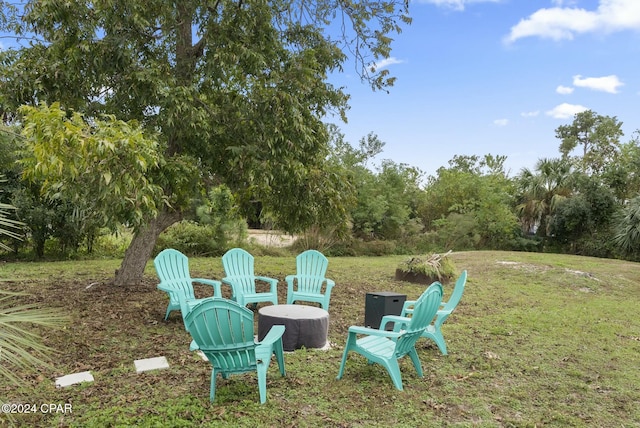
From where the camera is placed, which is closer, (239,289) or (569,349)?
Result: (569,349)

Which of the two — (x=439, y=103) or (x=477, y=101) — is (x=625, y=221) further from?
(x=439, y=103)

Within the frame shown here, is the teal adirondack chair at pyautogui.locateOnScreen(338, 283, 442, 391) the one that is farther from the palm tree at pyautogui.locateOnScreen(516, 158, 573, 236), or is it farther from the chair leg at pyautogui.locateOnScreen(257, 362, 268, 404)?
the palm tree at pyautogui.locateOnScreen(516, 158, 573, 236)

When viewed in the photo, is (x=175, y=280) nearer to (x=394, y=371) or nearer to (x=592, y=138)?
(x=394, y=371)

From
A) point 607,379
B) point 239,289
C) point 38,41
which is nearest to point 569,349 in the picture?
point 607,379

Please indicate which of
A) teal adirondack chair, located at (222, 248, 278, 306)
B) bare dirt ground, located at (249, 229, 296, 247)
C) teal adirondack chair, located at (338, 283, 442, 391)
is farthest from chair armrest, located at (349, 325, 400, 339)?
bare dirt ground, located at (249, 229, 296, 247)

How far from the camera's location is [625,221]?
15461 millimetres

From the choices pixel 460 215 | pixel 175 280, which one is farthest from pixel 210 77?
pixel 460 215

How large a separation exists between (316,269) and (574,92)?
25.7 m

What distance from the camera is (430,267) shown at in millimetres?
9391

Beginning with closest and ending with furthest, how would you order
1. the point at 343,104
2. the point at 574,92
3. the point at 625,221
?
the point at 343,104
the point at 625,221
the point at 574,92

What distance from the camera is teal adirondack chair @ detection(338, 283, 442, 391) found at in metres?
3.38

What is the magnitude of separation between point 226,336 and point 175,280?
2.60m

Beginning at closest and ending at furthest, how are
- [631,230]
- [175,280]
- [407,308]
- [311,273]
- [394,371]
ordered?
[394,371]
[407,308]
[175,280]
[311,273]
[631,230]

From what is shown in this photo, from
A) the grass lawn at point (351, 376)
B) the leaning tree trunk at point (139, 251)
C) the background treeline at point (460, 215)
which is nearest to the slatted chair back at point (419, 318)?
the grass lawn at point (351, 376)
